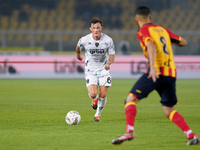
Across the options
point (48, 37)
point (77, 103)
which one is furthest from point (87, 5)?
point (77, 103)

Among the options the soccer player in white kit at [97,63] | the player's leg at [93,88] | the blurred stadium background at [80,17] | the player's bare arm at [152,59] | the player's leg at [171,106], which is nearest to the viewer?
the player's bare arm at [152,59]

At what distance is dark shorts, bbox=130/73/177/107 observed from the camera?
4.98m

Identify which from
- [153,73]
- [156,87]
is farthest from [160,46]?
[156,87]

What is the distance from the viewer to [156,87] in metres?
5.04

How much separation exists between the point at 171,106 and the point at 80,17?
24.0 meters

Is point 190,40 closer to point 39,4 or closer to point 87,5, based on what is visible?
point 87,5

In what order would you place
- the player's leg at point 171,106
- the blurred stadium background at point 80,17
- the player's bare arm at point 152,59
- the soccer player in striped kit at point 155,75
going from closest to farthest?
the player's bare arm at point 152,59, the soccer player in striped kit at point 155,75, the player's leg at point 171,106, the blurred stadium background at point 80,17

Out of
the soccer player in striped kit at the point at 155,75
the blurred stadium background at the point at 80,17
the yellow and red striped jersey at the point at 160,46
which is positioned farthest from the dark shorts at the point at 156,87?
the blurred stadium background at the point at 80,17

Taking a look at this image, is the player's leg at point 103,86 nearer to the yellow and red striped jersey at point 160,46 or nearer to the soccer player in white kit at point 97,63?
the soccer player in white kit at point 97,63

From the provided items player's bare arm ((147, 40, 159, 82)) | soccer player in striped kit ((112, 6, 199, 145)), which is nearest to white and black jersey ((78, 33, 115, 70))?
soccer player in striped kit ((112, 6, 199, 145))

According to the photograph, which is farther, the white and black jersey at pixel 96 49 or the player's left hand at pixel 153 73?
the white and black jersey at pixel 96 49

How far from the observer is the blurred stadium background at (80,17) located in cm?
2441

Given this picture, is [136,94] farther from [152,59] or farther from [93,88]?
[93,88]

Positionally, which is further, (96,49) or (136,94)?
(96,49)
